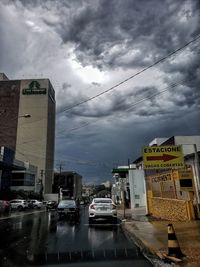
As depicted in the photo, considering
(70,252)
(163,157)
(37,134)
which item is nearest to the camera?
(70,252)

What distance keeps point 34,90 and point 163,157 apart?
109507 millimetres

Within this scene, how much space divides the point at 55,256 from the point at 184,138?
3372 cm

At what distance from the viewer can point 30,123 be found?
117 metres

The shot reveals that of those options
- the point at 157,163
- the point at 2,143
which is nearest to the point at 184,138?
the point at 157,163

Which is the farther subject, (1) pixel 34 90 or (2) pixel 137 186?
(1) pixel 34 90

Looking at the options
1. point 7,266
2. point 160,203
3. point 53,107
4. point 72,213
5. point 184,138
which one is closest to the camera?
point 7,266

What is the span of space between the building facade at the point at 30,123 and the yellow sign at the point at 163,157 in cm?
9588

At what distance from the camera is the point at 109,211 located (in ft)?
61.9

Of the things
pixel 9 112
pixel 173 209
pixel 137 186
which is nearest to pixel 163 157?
pixel 173 209

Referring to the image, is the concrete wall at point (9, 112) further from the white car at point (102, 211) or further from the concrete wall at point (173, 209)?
the white car at point (102, 211)

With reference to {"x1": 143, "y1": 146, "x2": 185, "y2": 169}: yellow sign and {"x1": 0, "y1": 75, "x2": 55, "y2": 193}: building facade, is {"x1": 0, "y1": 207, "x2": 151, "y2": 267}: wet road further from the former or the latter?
{"x1": 0, "y1": 75, "x2": 55, "y2": 193}: building facade

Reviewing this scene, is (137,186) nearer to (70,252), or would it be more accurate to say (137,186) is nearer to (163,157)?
(163,157)

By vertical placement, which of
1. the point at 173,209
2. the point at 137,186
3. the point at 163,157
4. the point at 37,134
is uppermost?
the point at 37,134

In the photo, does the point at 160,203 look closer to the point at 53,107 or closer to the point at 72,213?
the point at 72,213
